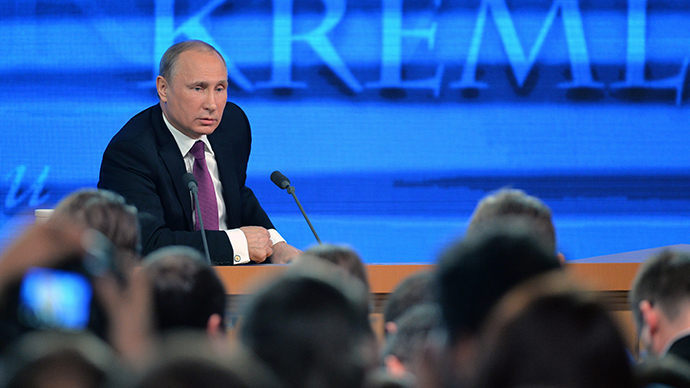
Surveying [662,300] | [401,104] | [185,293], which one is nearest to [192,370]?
[185,293]

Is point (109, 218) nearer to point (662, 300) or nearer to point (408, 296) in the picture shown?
point (408, 296)

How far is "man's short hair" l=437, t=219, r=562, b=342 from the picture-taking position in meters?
0.70

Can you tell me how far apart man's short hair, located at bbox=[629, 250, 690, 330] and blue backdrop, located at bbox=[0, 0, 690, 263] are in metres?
2.64

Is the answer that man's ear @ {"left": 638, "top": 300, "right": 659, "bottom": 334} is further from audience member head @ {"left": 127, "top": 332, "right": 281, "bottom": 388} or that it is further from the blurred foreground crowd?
audience member head @ {"left": 127, "top": 332, "right": 281, "bottom": 388}

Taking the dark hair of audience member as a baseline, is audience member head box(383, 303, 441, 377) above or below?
below

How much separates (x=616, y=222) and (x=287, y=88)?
1.89 metres

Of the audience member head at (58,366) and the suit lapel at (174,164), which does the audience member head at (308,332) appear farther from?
the suit lapel at (174,164)

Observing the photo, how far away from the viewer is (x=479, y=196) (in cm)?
433

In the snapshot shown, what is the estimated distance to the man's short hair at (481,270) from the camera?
70 cm

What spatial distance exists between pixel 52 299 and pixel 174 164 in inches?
90.8

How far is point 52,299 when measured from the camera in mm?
797

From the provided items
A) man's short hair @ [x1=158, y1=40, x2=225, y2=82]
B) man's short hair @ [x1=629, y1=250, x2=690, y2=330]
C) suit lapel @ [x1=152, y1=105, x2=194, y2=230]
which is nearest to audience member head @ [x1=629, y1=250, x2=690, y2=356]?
man's short hair @ [x1=629, y1=250, x2=690, y2=330]

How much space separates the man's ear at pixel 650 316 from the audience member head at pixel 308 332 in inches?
42.6

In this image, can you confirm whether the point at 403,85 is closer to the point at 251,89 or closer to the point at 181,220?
the point at 251,89
